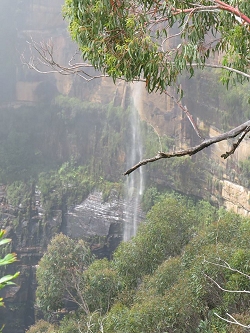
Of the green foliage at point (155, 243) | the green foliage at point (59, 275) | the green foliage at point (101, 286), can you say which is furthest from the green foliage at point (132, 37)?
the green foliage at point (59, 275)

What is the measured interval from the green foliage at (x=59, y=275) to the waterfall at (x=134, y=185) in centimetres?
615

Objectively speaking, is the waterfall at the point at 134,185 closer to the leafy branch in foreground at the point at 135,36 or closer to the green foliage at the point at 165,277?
the green foliage at the point at 165,277

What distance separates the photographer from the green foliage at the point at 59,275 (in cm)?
998

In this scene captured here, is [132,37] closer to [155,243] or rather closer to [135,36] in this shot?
[135,36]

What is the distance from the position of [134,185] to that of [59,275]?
290 inches

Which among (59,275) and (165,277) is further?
(59,275)

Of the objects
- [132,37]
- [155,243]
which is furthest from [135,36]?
[155,243]

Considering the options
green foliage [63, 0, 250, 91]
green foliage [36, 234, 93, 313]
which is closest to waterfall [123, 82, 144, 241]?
green foliage [36, 234, 93, 313]

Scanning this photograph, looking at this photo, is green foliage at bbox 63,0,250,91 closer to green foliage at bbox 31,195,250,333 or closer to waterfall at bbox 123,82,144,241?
green foliage at bbox 31,195,250,333

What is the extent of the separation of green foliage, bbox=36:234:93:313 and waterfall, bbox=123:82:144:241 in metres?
6.15

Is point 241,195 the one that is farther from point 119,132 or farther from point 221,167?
point 119,132

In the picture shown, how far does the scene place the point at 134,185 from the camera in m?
17.0

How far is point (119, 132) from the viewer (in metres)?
17.7

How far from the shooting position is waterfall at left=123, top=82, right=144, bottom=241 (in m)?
16.8
